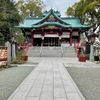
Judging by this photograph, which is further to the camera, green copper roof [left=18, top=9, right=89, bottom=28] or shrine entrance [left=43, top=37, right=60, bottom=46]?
shrine entrance [left=43, top=37, right=60, bottom=46]

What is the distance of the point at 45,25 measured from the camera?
2216 inches

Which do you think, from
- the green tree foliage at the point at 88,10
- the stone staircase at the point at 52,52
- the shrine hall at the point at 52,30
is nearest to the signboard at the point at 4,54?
the stone staircase at the point at 52,52

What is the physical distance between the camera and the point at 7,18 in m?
28.3

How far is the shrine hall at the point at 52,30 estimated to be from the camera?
5697 cm

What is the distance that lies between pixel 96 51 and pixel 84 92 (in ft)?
81.1

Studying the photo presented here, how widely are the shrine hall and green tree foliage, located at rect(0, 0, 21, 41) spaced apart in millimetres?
26348

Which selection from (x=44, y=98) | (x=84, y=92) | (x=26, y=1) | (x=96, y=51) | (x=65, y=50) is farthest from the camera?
(x=26, y=1)

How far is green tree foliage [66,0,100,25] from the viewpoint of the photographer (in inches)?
2047

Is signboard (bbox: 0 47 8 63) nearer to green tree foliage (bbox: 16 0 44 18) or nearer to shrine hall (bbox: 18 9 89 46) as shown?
shrine hall (bbox: 18 9 89 46)

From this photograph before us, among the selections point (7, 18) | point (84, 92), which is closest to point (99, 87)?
point (84, 92)

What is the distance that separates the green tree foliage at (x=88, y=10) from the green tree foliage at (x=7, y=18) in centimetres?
2355

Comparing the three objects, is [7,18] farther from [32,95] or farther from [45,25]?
[45,25]

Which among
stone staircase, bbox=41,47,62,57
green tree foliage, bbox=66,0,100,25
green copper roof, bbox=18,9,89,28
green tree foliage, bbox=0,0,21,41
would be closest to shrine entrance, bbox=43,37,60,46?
green copper roof, bbox=18,9,89,28

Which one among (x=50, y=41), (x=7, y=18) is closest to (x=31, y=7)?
(x=50, y=41)
